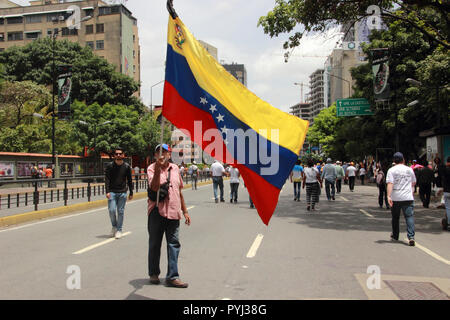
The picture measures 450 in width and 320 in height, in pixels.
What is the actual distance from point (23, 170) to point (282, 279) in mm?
34126

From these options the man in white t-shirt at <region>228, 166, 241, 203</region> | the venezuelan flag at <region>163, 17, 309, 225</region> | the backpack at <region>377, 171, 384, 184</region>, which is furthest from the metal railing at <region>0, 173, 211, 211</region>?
the backpack at <region>377, 171, 384, 184</region>

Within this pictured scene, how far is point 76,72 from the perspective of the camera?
5891 centimetres

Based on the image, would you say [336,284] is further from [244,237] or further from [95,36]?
[95,36]

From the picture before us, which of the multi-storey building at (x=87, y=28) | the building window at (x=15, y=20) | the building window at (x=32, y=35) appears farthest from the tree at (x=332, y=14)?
the building window at (x=15, y=20)

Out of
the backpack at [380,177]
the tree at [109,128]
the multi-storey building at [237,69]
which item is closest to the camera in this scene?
the backpack at [380,177]

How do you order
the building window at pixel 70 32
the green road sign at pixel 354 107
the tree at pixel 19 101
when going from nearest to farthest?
the green road sign at pixel 354 107 → the tree at pixel 19 101 → the building window at pixel 70 32

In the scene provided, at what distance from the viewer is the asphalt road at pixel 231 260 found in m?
5.51

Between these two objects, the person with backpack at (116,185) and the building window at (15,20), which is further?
the building window at (15,20)

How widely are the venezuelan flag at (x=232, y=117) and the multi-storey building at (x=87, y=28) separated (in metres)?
69.4

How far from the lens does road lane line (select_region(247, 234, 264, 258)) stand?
788 centimetres

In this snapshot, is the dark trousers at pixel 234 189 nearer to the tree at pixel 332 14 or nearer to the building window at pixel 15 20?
the tree at pixel 332 14

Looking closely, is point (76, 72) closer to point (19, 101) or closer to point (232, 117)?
point (19, 101)

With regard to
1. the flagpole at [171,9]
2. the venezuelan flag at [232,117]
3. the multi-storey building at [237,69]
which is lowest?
the venezuelan flag at [232,117]

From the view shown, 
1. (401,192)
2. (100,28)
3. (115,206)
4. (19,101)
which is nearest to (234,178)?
(115,206)
